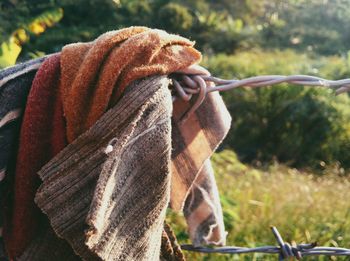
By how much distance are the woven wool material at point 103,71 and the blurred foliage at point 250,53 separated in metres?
2.78

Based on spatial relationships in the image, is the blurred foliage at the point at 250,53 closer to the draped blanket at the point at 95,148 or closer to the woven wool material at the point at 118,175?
the draped blanket at the point at 95,148

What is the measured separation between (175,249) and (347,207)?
228 cm

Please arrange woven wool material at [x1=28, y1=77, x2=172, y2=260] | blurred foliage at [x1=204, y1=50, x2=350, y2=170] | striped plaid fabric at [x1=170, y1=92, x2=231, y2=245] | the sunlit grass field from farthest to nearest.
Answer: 1. blurred foliage at [x1=204, y1=50, x2=350, y2=170]
2. the sunlit grass field
3. striped plaid fabric at [x1=170, y1=92, x2=231, y2=245]
4. woven wool material at [x1=28, y1=77, x2=172, y2=260]

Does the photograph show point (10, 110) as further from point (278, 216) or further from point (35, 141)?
point (278, 216)

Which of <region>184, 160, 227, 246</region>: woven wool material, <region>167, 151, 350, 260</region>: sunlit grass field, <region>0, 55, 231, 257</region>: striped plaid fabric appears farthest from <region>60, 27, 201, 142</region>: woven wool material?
<region>167, 151, 350, 260</region>: sunlit grass field

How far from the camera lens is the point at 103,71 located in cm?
107

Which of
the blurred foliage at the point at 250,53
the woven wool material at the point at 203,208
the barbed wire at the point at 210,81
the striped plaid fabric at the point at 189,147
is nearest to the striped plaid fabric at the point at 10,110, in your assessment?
the striped plaid fabric at the point at 189,147

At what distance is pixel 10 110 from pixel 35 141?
0.08 meters

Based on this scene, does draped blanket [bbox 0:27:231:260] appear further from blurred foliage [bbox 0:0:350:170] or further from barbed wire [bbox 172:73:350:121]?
blurred foliage [bbox 0:0:350:170]

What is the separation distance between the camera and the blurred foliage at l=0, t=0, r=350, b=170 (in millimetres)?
6352

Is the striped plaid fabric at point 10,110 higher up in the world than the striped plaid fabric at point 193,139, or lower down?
higher up

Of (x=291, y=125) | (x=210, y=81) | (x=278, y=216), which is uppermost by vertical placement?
(x=210, y=81)

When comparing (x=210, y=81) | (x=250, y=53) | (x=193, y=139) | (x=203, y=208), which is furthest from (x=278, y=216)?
(x=250, y=53)

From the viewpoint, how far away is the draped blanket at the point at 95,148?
1009mm
